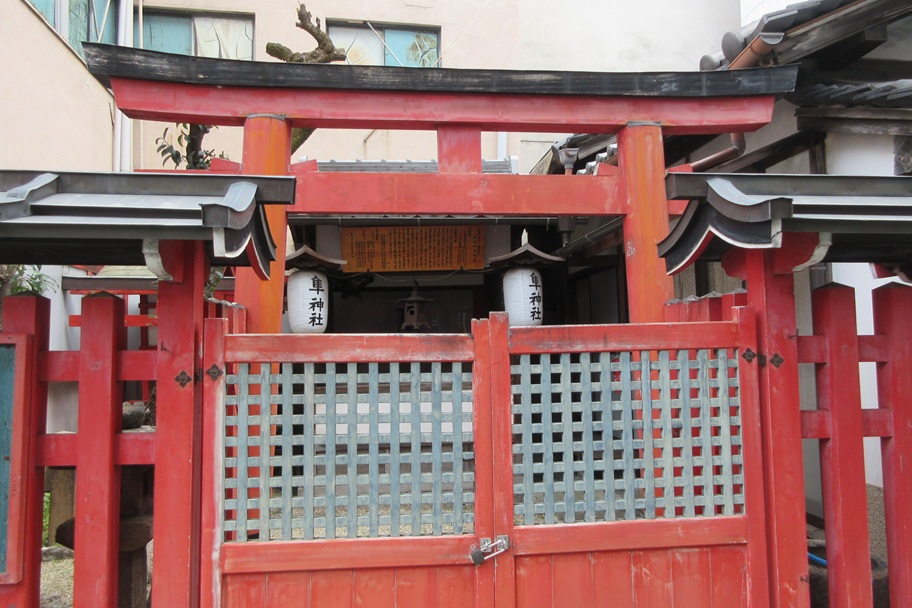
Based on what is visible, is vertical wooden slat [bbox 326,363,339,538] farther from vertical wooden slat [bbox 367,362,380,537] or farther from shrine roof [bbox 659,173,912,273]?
shrine roof [bbox 659,173,912,273]

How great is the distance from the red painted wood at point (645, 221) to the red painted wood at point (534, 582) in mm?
2527

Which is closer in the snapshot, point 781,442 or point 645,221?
point 781,442

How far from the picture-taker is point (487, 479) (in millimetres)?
3334

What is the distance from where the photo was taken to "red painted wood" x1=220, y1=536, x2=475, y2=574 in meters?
3.17

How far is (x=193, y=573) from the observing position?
3137 mm

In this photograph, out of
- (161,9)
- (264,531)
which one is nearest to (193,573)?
(264,531)

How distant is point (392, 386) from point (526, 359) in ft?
2.51

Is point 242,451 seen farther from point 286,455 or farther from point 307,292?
point 307,292

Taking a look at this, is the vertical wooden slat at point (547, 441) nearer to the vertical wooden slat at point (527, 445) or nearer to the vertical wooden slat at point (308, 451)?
the vertical wooden slat at point (527, 445)

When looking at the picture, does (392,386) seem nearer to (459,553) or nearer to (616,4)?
(459,553)

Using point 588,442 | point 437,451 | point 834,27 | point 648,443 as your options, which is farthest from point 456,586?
point 834,27

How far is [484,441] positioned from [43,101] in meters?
9.17

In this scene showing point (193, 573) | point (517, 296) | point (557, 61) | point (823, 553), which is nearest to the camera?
point (193, 573)

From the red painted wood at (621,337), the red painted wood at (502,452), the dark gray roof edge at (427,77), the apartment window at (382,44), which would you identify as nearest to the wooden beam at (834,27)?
the dark gray roof edge at (427,77)
